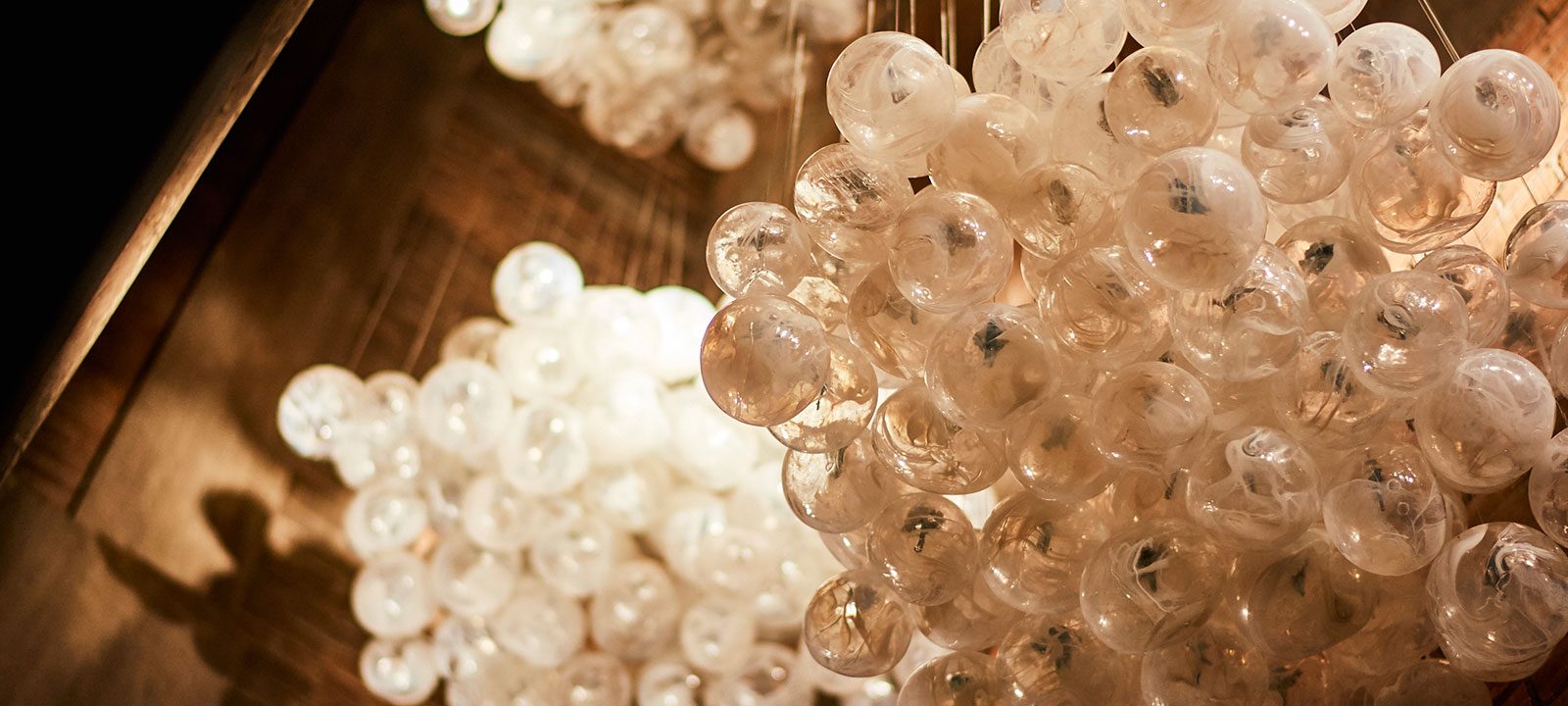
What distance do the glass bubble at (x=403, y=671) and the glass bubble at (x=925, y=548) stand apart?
110 centimetres

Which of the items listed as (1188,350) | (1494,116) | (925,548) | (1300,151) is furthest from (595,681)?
(1494,116)

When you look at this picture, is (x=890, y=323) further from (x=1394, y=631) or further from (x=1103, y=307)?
(x=1394, y=631)

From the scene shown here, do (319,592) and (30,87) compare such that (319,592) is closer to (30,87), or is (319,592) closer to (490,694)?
(490,694)

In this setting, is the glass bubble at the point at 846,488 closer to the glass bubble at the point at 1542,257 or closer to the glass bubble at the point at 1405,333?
the glass bubble at the point at 1405,333

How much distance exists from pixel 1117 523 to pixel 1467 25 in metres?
0.87

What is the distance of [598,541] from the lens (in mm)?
1685

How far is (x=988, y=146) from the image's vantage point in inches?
40.4

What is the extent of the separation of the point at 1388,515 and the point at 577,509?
1.07 metres

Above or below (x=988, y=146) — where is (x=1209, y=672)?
below

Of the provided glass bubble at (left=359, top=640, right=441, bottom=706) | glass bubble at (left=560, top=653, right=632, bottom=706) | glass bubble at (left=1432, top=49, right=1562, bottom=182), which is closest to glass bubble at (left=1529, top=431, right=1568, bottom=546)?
glass bubble at (left=1432, top=49, right=1562, bottom=182)

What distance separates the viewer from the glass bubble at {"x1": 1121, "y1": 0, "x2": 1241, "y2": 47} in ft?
3.13

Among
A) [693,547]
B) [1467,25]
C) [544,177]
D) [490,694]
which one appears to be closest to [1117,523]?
[693,547]

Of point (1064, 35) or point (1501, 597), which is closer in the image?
point (1501, 597)

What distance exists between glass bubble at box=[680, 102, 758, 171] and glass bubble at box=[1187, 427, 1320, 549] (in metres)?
1.89
